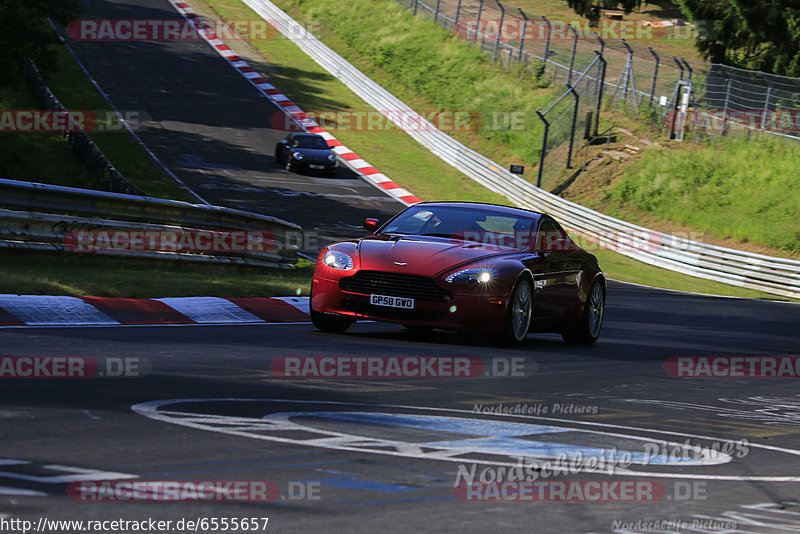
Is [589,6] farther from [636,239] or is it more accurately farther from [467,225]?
[467,225]

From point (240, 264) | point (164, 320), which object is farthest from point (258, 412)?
point (240, 264)

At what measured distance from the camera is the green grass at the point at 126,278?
10.6 m

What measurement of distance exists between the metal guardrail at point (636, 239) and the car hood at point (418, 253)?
18.2 metres

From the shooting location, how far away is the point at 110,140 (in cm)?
3362

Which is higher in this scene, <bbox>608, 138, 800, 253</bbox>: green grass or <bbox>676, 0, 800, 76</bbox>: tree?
<bbox>676, 0, 800, 76</bbox>: tree

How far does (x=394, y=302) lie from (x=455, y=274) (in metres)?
0.62

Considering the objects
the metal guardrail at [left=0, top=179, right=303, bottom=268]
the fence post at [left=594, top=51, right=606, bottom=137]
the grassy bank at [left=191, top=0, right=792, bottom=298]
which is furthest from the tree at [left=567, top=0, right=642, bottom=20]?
the metal guardrail at [left=0, top=179, right=303, bottom=268]

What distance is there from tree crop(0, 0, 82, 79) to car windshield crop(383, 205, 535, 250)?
1420 centimetres

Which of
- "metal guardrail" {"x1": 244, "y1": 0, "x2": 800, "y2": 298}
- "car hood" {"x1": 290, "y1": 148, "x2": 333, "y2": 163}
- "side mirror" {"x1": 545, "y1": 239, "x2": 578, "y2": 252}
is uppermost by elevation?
"car hood" {"x1": 290, "y1": 148, "x2": 333, "y2": 163}

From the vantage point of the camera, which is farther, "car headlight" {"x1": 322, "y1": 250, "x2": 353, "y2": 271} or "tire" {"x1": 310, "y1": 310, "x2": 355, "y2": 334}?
"tire" {"x1": 310, "y1": 310, "x2": 355, "y2": 334}

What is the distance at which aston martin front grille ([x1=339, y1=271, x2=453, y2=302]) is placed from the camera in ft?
31.0

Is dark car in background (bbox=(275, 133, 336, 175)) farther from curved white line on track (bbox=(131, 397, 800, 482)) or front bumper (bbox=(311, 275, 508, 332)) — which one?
curved white line on track (bbox=(131, 397, 800, 482))

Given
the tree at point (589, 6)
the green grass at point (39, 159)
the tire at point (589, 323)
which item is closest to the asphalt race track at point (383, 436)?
the tire at point (589, 323)

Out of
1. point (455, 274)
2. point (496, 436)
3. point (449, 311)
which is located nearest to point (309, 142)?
point (455, 274)
